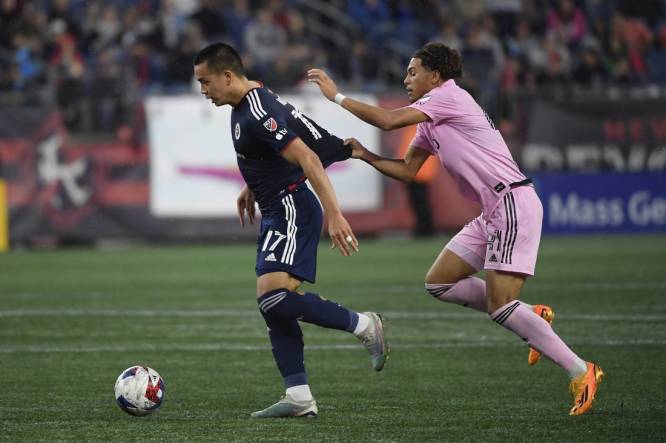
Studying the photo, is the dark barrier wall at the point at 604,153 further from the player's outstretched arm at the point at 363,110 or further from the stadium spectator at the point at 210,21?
the player's outstretched arm at the point at 363,110

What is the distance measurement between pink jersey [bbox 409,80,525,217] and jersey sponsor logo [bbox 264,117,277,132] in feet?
3.30

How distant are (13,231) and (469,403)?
1414 centimetres

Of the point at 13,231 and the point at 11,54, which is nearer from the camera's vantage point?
the point at 13,231

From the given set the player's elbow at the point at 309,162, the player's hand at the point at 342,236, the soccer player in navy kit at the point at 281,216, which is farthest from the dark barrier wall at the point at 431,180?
the player's hand at the point at 342,236

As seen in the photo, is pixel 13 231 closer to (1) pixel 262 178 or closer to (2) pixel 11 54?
(2) pixel 11 54

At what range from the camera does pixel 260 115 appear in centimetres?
710

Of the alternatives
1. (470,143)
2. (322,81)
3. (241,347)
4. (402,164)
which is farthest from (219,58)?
(241,347)

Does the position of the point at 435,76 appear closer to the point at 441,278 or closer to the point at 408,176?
the point at 408,176

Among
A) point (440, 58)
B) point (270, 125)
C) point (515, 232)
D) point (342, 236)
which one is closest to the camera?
point (342, 236)

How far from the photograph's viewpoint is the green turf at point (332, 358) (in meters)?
6.86

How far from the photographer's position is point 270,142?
23.2 ft

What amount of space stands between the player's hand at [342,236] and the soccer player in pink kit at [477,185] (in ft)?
2.75

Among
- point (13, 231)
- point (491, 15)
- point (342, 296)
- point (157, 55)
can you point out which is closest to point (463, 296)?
point (342, 296)

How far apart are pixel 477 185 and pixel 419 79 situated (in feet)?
2.46
